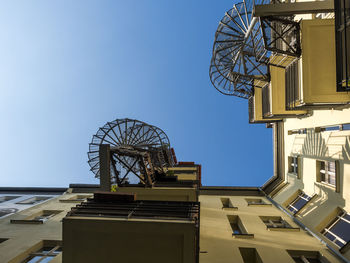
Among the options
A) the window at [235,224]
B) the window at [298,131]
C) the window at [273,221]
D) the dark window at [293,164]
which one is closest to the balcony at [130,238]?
the window at [235,224]

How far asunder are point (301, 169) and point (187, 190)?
40.9 feet

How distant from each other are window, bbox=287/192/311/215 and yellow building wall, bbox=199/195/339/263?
1017 mm

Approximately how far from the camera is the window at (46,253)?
44.1 feet

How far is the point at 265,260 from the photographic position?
12.4 metres

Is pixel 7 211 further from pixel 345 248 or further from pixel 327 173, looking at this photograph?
pixel 327 173

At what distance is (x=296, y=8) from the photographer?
10.4 m

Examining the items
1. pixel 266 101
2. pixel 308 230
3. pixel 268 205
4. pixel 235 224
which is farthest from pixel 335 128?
pixel 235 224

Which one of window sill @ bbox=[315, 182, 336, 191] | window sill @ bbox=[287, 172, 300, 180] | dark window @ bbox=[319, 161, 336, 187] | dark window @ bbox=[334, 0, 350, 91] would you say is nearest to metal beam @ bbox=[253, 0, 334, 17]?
dark window @ bbox=[334, 0, 350, 91]

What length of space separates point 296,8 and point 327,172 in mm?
12759

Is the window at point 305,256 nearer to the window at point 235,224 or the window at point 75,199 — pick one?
the window at point 235,224

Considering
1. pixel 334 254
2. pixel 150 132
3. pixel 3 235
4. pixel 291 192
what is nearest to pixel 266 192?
pixel 291 192

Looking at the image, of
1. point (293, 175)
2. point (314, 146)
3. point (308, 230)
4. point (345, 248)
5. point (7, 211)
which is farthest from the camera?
point (293, 175)

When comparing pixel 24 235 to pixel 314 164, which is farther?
pixel 314 164

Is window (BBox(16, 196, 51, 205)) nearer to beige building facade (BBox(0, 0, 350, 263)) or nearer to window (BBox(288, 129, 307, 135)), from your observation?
beige building facade (BBox(0, 0, 350, 263))
